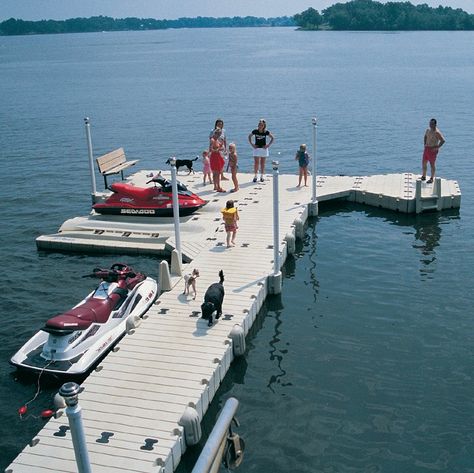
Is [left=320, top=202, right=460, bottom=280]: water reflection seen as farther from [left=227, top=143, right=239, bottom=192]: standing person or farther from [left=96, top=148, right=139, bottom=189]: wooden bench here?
[left=96, top=148, right=139, bottom=189]: wooden bench

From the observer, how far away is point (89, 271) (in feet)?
58.3

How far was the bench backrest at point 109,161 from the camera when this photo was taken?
895 inches

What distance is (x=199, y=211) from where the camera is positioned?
67.2 ft

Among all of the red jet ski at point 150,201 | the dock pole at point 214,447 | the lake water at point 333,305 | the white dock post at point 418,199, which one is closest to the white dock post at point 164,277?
the lake water at point 333,305

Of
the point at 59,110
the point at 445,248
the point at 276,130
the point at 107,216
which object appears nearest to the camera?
the point at 445,248

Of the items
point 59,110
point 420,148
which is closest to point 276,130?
point 420,148

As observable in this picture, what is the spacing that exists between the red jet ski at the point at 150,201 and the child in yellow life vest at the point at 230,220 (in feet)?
10.5

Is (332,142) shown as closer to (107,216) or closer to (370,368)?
(107,216)

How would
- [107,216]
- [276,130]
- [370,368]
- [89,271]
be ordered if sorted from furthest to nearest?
[276,130] < [107,216] < [89,271] < [370,368]

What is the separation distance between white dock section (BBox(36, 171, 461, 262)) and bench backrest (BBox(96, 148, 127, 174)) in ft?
3.07

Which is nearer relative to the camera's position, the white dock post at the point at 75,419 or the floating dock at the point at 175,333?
the white dock post at the point at 75,419

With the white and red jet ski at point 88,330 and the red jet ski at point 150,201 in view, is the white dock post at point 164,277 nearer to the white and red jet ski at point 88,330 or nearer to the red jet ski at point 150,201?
the white and red jet ski at point 88,330

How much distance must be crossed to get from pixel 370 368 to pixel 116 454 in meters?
5.62

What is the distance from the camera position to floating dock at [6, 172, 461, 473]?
367 inches
